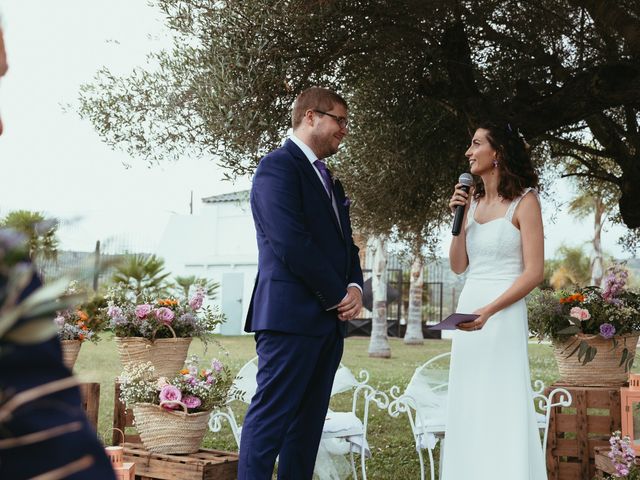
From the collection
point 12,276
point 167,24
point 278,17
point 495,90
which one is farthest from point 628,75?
point 12,276

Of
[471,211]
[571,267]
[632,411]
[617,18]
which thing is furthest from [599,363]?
[571,267]

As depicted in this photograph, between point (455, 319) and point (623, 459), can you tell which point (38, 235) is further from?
point (623, 459)

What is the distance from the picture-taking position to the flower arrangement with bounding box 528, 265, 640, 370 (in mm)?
4754

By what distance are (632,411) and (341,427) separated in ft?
5.21

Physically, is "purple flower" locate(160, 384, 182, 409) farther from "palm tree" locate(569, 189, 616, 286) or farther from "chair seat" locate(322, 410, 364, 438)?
"palm tree" locate(569, 189, 616, 286)

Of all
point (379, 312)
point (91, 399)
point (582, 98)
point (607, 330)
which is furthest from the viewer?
point (379, 312)

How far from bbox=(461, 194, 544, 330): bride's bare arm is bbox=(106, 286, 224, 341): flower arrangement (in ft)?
5.24

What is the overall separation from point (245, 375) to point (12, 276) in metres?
4.34

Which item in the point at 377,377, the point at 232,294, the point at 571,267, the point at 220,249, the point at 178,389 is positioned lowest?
the point at 377,377

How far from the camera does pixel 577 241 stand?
1298 inches

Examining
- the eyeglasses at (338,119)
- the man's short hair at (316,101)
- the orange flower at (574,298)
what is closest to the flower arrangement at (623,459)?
the orange flower at (574,298)

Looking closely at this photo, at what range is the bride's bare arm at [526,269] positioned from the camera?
359 cm

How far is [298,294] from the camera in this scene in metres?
3.38

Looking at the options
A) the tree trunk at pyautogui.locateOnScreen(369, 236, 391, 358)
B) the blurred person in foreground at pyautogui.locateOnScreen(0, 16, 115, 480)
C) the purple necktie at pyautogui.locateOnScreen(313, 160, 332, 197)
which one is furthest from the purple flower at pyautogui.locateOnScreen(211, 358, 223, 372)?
the tree trunk at pyautogui.locateOnScreen(369, 236, 391, 358)
